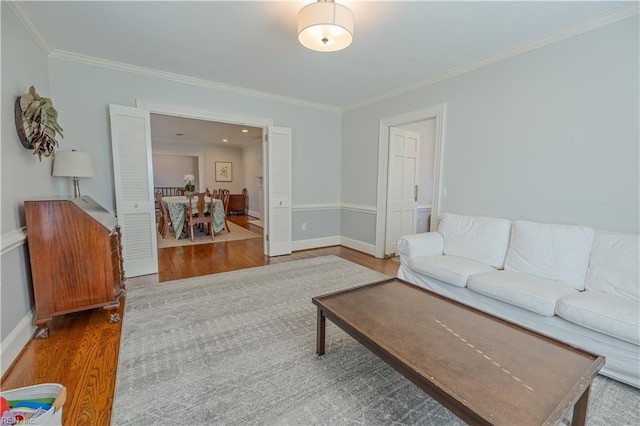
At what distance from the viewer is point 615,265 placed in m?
1.95

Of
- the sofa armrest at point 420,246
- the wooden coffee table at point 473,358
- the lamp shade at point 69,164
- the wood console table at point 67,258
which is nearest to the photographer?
the wooden coffee table at point 473,358

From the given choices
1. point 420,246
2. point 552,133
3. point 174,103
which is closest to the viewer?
point 552,133

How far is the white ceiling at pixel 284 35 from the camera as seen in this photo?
2076 mm

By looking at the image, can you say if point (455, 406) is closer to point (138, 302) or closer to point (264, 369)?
point (264, 369)

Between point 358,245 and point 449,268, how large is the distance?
2340mm

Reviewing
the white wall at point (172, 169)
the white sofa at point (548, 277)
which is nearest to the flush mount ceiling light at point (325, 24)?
the white sofa at point (548, 277)

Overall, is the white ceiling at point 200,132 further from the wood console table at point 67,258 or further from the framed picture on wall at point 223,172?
the wood console table at point 67,258

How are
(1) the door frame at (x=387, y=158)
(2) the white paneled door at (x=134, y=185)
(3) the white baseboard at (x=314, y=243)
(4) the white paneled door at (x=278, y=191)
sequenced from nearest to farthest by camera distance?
1. (2) the white paneled door at (x=134, y=185)
2. (1) the door frame at (x=387, y=158)
3. (4) the white paneled door at (x=278, y=191)
4. (3) the white baseboard at (x=314, y=243)

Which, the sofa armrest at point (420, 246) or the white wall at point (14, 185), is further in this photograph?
the sofa armrest at point (420, 246)

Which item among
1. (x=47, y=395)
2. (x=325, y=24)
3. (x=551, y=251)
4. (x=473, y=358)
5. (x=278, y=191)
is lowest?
(x=47, y=395)

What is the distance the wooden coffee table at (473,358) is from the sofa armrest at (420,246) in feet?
3.39

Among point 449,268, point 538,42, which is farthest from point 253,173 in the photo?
point 538,42

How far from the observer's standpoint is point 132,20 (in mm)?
2254

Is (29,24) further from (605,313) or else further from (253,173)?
(253,173)
